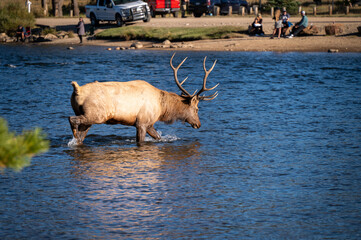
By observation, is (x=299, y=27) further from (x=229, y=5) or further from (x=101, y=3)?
(x=229, y=5)

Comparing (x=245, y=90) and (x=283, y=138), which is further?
(x=245, y=90)

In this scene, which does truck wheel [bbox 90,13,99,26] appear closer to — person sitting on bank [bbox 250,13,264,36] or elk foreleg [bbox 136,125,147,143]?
person sitting on bank [bbox 250,13,264,36]

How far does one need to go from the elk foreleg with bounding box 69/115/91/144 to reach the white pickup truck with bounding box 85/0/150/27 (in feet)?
102

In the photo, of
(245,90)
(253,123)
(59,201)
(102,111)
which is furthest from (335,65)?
(59,201)

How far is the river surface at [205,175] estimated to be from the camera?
7562 millimetres

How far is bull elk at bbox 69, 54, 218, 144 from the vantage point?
34.6ft

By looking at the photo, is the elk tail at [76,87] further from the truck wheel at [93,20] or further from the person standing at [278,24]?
the truck wheel at [93,20]

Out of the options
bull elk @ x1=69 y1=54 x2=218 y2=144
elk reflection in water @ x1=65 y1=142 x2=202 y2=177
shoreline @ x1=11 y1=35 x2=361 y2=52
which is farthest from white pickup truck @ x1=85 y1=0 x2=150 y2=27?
bull elk @ x1=69 y1=54 x2=218 y2=144

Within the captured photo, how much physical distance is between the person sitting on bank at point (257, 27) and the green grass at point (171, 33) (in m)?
0.86

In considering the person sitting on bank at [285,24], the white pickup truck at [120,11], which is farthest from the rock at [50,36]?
the person sitting on bank at [285,24]

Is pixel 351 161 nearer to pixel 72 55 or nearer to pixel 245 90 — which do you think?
pixel 245 90

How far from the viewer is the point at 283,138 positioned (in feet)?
42.1

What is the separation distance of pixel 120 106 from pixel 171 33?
1071 inches

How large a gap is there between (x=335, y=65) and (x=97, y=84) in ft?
60.0
